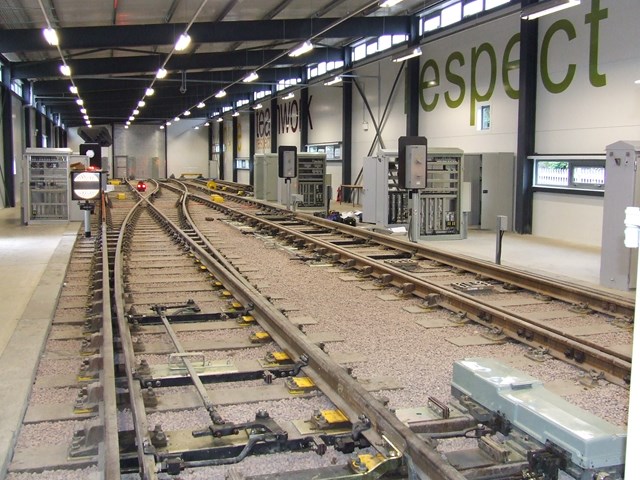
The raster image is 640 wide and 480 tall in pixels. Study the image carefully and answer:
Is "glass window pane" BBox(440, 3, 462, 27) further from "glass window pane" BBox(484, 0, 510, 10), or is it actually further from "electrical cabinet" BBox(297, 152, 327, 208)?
"electrical cabinet" BBox(297, 152, 327, 208)

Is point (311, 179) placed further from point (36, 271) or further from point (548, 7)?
point (36, 271)

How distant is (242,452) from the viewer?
13.6 feet

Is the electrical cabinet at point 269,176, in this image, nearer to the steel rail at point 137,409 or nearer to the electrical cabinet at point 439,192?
the electrical cabinet at point 439,192

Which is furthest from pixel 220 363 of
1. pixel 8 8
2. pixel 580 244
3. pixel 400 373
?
pixel 8 8

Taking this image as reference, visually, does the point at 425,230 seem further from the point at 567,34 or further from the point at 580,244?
the point at 567,34

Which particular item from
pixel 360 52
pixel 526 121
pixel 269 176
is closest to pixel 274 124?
pixel 360 52

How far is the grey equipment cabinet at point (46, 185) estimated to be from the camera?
18625mm

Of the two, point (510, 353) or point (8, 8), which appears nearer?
point (510, 353)

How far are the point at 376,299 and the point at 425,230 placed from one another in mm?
7007

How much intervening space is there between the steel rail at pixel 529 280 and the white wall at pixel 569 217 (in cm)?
523

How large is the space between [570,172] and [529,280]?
25.8 feet

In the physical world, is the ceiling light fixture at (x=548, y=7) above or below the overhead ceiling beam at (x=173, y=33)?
below

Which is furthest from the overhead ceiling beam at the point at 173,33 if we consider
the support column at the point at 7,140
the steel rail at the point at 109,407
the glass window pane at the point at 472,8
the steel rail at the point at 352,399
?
the steel rail at the point at 109,407

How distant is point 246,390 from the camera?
17.9 feet
